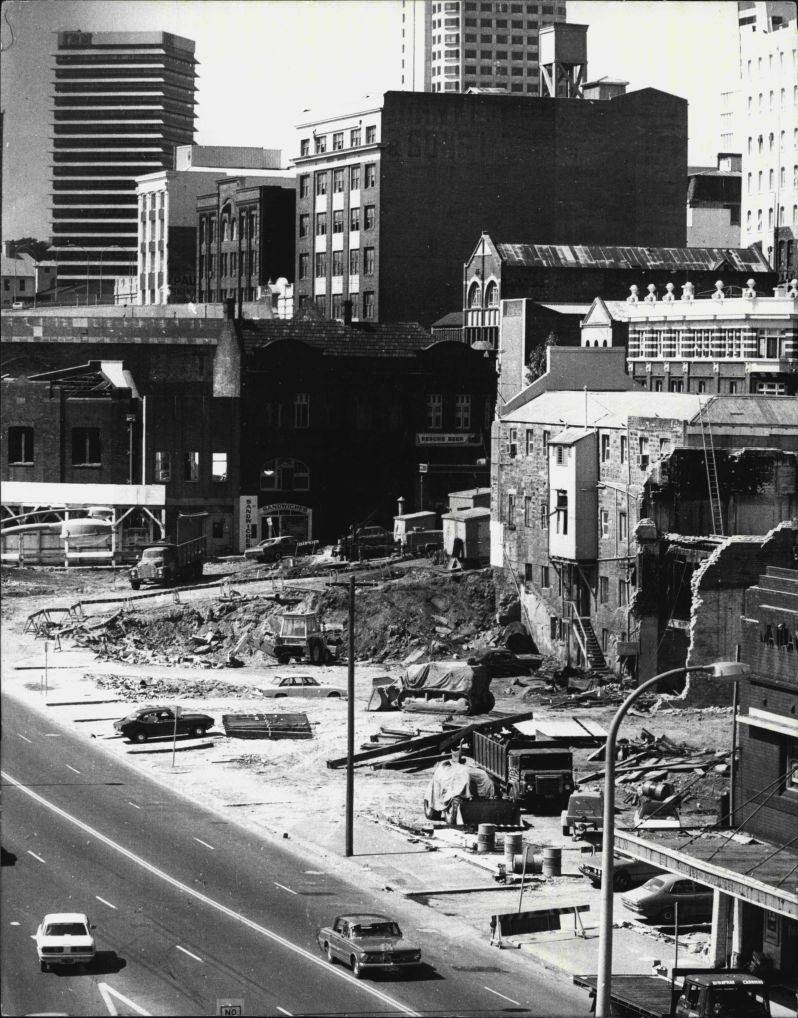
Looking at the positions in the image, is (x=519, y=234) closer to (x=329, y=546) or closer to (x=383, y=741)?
(x=329, y=546)

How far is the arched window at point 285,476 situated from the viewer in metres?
101

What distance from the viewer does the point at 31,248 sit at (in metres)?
162

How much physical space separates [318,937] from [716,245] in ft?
367

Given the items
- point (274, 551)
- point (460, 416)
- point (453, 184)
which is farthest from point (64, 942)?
point (453, 184)

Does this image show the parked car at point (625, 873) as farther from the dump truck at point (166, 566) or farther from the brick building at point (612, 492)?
the dump truck at point (166, 566)

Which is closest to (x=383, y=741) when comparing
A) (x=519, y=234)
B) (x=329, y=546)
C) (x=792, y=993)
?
(x=792, y=993)

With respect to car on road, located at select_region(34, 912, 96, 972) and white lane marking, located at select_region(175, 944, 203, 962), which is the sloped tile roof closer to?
white lane marking, located at select_region(175, 944, 203, 962)

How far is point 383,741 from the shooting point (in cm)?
6119

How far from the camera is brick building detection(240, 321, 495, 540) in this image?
333ft

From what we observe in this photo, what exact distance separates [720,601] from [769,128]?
84.5m

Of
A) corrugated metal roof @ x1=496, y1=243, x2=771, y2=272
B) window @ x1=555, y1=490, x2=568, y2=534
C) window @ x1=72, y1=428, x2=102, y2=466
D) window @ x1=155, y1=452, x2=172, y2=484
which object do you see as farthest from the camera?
corrugated metal roof @ x1=496, y1=243, x2=771, y2=272

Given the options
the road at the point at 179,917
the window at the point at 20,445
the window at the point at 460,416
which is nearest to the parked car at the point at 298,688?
the road at the point at 179,917

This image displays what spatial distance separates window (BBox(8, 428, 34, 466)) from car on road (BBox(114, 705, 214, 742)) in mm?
38821

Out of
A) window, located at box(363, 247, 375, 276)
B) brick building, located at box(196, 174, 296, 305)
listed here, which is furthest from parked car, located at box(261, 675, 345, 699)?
window, located at box(363, 247, 375, 276)
